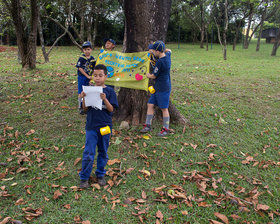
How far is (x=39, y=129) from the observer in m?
4.94

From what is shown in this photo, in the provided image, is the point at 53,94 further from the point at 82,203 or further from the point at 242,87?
the point at 242,87

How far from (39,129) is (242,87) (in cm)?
685

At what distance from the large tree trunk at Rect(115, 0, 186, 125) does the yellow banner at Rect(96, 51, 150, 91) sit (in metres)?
0.18

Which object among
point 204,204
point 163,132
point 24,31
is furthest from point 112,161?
point 24,31

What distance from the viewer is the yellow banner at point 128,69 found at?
470 centimetres

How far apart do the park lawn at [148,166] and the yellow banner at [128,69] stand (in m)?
0.96

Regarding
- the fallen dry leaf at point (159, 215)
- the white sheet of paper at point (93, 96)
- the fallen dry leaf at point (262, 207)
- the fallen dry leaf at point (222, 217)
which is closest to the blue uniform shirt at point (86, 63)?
the white sheet of paper at point (93, 96)

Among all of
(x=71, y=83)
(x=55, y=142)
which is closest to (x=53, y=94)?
(x=71, y=83)

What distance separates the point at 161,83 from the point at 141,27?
1168mm

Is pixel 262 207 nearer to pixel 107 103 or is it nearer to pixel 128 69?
pixel 107 103

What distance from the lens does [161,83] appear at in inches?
176

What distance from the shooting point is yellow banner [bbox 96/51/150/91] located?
470cm

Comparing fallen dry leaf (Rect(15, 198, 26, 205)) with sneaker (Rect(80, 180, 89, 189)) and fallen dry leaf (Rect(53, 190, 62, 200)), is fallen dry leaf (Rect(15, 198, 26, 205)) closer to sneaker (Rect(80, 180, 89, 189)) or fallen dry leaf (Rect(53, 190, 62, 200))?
fallen dry leaf (Rect(53, 190, 62, 200))

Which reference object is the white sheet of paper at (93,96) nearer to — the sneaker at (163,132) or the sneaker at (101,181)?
the sneaker at (101,181)
